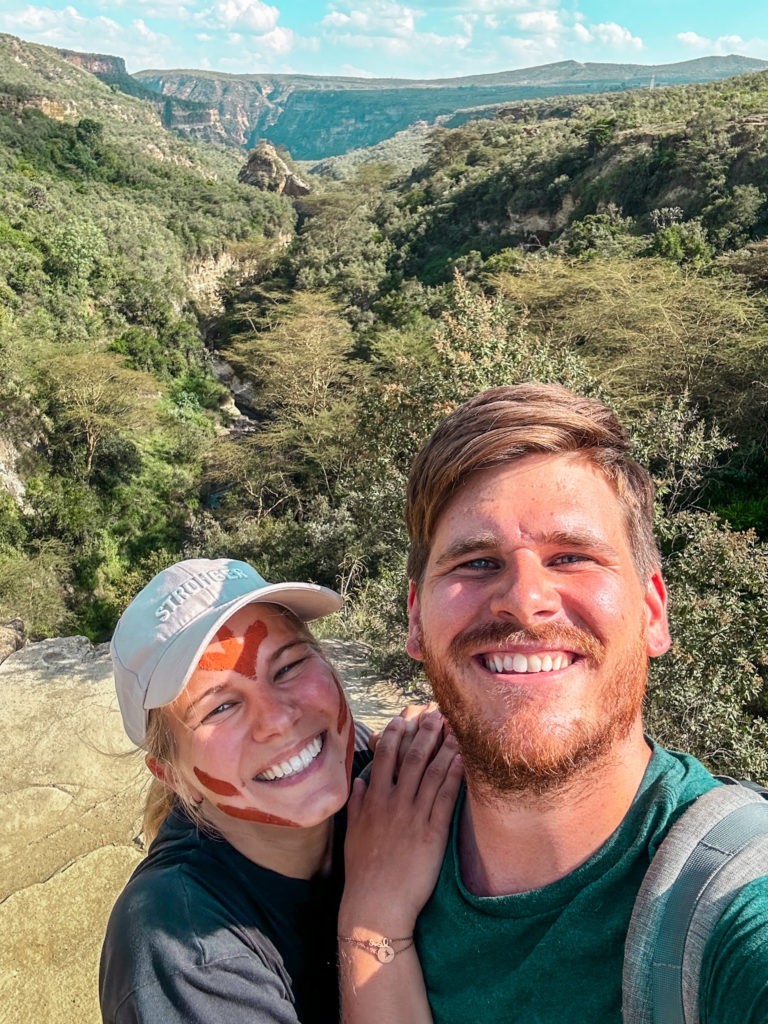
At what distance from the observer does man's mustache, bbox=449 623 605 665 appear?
1.08 metres

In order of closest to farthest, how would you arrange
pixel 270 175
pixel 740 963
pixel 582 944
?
1. pixel 740 963
2. pixel 582 944
3. pixel 270 175

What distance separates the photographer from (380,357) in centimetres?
1777

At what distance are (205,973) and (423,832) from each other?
0.43 m

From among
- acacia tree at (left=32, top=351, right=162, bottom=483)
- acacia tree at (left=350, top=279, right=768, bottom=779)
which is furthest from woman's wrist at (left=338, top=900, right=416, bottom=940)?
acacia tree at (left=32, top=351, right=162, bottom=483)

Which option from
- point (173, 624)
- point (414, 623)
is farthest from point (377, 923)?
point (173, 624)

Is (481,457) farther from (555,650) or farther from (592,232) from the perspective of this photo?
(592,232)

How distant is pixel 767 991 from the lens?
0.83 metres

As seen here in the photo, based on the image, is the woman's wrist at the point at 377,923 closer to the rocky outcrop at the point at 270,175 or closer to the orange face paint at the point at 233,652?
the orange face paint at the point at 233,652

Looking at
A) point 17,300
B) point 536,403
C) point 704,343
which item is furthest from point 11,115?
point 536,403

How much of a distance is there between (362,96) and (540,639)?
210 metres

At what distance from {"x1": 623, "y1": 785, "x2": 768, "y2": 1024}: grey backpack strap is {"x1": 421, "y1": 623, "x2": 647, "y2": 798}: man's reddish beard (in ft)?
0.64

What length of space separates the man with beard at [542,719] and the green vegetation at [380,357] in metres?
3.67

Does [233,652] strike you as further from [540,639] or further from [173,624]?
[540,639]

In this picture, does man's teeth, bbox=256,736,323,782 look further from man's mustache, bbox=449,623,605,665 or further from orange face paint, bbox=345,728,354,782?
man's mustache, bbox=449,623,605,665
